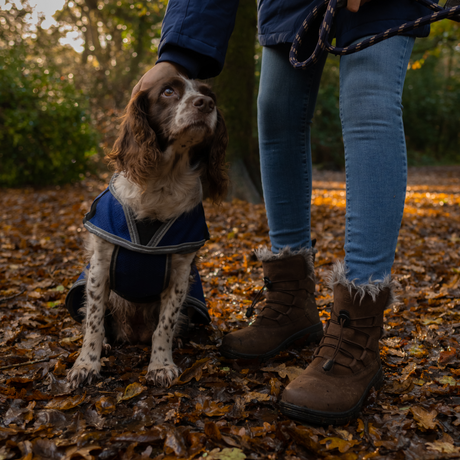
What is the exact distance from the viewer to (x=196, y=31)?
6.87 feet

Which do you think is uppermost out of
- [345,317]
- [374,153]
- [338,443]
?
[374,153]

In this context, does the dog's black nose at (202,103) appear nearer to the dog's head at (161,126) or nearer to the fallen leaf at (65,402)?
the dog's head at (161,126)

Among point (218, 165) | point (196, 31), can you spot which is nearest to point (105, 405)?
point (218, 165)

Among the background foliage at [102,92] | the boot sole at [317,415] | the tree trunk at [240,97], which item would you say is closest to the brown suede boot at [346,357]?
the boot sole at [317,415]

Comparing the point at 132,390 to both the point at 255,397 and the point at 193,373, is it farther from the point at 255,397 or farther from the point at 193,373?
the point at 255,397

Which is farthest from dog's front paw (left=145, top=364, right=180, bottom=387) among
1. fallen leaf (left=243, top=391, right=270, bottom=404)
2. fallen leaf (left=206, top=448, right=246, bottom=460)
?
fallen leaf (left=206, top=448, right=246, bottom=460)

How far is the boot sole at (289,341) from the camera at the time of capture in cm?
219

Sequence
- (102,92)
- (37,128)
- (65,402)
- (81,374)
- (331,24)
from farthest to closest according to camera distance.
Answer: (102,92), (37,128), (81,374), (65,402), (331,24)

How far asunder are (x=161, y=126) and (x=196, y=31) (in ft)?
1.72

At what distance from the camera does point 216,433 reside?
1.57m

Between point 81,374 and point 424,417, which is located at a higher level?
point 424,417

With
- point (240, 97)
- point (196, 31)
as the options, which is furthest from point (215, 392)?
point (240, 97)

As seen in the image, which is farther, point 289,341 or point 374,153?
point 289,341

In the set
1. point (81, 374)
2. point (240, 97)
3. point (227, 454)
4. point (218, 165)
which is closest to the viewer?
point (227, 454)
